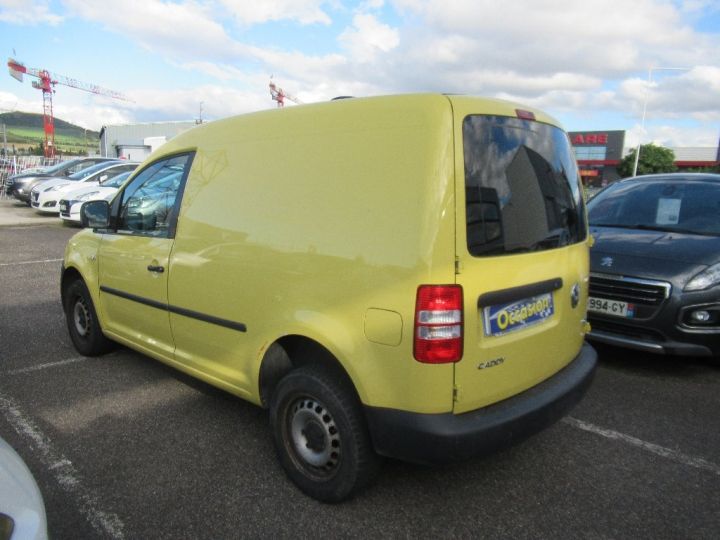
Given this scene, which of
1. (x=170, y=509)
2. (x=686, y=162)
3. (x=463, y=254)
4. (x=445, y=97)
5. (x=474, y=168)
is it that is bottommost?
(x=170, y=509)

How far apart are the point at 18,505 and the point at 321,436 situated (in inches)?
50.1

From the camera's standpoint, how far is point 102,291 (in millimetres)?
3924

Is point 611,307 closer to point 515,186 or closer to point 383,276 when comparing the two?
point 515,186

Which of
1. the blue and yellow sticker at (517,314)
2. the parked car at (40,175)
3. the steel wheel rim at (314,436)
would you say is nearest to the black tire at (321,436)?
the steel wheel rim at (314,436)

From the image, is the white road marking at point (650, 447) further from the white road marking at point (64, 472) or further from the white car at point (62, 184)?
the white car at point (62, 184)

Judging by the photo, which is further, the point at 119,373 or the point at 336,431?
the point at 119,373

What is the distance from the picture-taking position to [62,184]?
1530 cm

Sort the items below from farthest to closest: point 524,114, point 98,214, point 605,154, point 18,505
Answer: point 605,154, point 98,214, point 524,114, point 18,505

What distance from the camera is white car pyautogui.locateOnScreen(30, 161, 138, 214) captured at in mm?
14938

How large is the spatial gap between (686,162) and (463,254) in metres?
89.9

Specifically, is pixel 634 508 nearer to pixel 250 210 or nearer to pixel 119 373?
pixel 250 210

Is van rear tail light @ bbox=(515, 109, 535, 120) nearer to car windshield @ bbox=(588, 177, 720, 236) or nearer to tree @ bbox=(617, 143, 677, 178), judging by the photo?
car windshield @ bbox=(588, 177, 720, 236)

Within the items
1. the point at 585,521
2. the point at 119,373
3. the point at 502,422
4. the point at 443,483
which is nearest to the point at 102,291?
the point at 119,373

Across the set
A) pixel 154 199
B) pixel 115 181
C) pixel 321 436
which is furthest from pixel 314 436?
pixel 115 181
